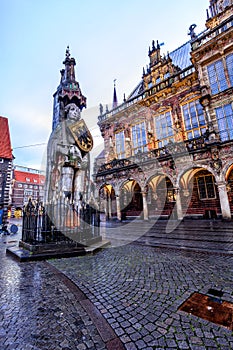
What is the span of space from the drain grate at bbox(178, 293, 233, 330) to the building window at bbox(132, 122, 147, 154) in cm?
1645

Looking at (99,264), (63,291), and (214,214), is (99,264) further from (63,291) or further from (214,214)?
(214,214)

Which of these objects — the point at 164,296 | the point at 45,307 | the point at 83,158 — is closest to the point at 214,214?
the point at 83,158

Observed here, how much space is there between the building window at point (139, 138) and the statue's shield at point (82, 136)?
1260 centimetres

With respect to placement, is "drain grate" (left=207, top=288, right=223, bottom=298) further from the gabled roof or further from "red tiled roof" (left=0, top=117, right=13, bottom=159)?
"red tiled roof" (left=0, top=117, right=13, bottom=159)

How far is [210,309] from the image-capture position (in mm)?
2066

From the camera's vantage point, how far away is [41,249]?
15.1 feet

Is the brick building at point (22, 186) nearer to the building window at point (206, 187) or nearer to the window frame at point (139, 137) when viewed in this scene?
the window frame at point (139, 137)

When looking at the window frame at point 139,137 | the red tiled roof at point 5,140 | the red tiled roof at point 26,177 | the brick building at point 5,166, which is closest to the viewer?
the window frame at point 139,137

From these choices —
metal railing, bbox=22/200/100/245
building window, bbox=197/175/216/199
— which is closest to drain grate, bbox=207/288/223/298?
metal railing, bbox=22/200/100/245

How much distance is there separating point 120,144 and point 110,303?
1889cm

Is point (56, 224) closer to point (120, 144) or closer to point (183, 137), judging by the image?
point (183, 137)

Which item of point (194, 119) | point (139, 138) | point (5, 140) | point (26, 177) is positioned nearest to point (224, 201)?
point (194, 119)

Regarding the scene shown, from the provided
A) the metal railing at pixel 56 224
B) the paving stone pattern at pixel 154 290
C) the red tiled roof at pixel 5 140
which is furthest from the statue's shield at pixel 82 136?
the red tiled roof at pixel 5 140

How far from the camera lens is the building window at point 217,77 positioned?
13024mm
